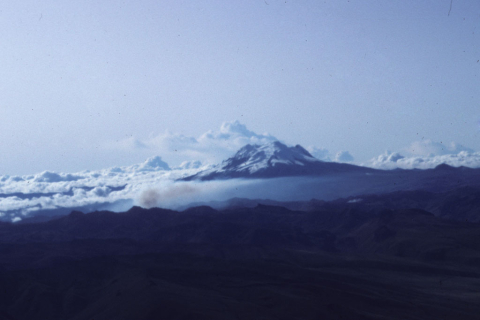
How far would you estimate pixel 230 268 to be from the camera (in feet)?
472

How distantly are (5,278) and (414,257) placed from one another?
133 meters

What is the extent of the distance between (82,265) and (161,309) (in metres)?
57.7

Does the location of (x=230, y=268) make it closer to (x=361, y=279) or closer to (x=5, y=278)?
(x=361, y=279)

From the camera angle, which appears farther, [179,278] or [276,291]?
[179,278]

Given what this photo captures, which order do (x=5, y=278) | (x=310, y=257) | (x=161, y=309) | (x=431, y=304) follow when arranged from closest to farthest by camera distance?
(x=161, y=309) → (x=431, y=304) → (x=5, y=278) → (x=310, y=257)

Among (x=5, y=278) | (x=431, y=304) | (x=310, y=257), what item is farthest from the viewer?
(x=310, y=257)

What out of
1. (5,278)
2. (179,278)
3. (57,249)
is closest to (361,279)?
(179,278)

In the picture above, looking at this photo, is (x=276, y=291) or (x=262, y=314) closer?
(x=262, y=314)

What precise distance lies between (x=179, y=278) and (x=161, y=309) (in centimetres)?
3913

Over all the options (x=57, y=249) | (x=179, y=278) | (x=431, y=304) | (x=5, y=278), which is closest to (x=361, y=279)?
(x=431, y=304)

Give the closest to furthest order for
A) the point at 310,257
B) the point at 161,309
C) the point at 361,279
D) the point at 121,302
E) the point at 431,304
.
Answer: the point at 161,309 → the point at 121,302 → the point at 431,304 → the point at 361,279 → the point at 310,257

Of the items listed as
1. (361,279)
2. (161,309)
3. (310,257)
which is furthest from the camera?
(310,257)

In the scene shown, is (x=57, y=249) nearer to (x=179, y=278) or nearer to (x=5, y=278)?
(x=5, y=278)

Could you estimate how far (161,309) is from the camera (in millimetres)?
94375
